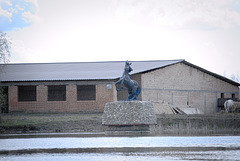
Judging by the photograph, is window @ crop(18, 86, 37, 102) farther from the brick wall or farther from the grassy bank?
the grassy bank

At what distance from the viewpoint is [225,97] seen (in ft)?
155

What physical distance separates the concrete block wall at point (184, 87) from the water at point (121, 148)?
18.9 m

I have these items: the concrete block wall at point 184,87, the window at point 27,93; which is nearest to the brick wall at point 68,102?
the concrete block wall at point 184,87

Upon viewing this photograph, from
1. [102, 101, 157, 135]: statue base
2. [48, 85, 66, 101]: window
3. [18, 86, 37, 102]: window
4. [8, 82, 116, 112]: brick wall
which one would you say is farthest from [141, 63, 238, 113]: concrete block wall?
[102, 101, 157, 135]: statue base

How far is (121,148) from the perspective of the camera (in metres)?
18.1

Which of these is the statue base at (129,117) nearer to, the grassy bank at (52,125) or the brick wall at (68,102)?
the grassy bank at (52,125)

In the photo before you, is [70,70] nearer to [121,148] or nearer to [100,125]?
[100,125]

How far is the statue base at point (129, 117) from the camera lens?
87.8 feet

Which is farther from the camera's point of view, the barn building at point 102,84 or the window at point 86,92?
the window at point 86,92

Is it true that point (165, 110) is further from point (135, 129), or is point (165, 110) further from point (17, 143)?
point (17, 143)

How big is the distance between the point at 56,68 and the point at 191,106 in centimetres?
1241

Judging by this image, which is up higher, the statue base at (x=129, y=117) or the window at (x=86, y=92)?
the window at (x=86, y=92)

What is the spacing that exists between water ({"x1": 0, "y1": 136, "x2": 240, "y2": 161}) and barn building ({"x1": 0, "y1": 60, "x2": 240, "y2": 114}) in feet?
53.5

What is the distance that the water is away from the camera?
15.8 metres
